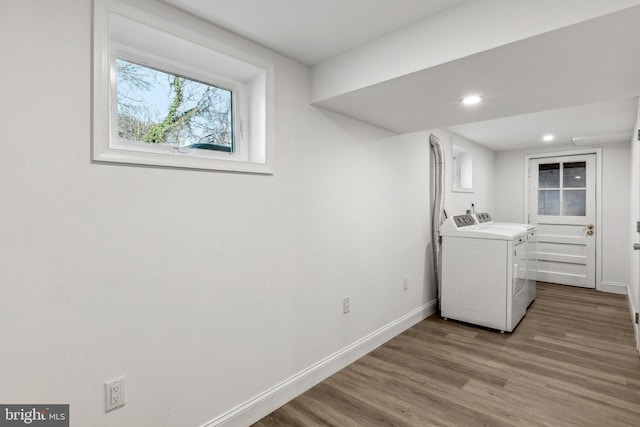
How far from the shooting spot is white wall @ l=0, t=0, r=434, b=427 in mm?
1188

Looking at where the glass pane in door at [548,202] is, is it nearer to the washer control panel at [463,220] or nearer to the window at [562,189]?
the window at [562,189]

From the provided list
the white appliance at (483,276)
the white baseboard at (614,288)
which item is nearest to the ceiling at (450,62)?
the white appliance at (483,276)

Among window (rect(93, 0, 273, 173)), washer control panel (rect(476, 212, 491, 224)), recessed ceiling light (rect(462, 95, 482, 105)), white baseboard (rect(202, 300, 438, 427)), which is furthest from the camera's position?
washer control panel (rect(476, 212, 491, 224))

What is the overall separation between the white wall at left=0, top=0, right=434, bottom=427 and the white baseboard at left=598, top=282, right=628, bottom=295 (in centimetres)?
420

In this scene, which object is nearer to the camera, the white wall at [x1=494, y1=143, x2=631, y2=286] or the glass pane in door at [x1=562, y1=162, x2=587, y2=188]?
the white wall at [x1=494, y1=143, x2=631, y2=286]

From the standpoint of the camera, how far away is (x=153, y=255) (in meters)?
1.52

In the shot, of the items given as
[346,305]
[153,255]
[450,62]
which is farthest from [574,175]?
[153,255]

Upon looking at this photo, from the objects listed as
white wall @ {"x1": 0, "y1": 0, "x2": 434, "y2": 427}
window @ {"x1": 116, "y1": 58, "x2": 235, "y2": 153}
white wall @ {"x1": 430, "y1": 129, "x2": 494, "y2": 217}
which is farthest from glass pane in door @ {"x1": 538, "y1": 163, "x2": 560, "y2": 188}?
window @ {"x1": 116, "y1": 58, "x2": 235, "y2": 153}

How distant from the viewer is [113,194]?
139 cm

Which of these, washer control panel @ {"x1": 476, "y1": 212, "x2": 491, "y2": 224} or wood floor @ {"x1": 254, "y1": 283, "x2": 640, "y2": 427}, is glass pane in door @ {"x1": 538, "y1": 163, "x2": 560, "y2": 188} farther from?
wood floor @ {"x1": 254, "y1": 283, "x2": 640, "y2": 427}

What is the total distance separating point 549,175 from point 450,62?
15.3ft

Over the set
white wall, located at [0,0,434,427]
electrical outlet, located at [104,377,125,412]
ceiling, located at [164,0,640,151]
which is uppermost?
ceiling, located at [164,0,640,151]

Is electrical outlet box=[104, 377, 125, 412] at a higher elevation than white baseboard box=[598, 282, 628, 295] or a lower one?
higher

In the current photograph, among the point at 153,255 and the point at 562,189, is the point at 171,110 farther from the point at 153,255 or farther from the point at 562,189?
the point at 562,189
